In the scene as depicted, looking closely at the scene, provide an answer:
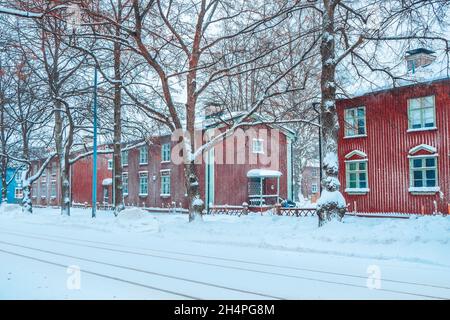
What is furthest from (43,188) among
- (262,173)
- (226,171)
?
(262,173)

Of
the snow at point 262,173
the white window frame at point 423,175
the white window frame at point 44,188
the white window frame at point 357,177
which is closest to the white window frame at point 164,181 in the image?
the snow at point 262,173

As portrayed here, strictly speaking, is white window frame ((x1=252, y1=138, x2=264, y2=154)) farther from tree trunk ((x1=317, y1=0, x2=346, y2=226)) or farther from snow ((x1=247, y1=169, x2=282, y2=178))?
tree trunk ((x1=317, y1=0, x2=346, y2=226))

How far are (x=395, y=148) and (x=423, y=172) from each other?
2188 millimetres

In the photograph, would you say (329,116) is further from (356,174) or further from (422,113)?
(356,174)

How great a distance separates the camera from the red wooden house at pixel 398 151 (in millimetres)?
25953

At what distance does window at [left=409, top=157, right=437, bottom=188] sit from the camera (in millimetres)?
26297

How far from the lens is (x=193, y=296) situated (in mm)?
7230

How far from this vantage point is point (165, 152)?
42.4 metres

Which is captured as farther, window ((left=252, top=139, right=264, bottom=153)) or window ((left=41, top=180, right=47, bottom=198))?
window ((left=41, top=180, right=47, bottom=198))

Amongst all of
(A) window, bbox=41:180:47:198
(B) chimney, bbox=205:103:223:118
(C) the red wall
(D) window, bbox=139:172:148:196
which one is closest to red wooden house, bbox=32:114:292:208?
(D) window, bbox=139:172:148:196

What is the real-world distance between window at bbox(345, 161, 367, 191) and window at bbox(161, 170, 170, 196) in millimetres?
16994

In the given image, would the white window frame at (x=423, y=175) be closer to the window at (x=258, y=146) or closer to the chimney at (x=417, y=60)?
the chimney at (x=417, y=60)

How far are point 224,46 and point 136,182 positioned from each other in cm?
2757
